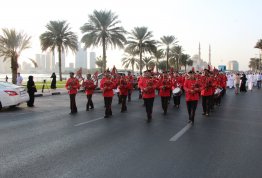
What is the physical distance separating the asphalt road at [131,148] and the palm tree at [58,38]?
37.4 meters

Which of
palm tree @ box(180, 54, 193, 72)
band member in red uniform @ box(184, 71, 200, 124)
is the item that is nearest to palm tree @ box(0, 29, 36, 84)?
band member in red uniform @ box(184, 71, 200, 124)

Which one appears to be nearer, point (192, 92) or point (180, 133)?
point (180, 133)

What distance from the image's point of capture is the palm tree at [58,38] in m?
47.7

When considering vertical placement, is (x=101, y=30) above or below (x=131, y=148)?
above

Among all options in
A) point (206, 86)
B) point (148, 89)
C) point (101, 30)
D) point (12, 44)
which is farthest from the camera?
point (101, 30)

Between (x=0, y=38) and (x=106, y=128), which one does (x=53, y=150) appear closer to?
(x=106, y=128)

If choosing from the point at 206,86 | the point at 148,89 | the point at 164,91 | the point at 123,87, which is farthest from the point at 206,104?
the point at 123,87

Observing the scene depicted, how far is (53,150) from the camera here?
7.20 metres

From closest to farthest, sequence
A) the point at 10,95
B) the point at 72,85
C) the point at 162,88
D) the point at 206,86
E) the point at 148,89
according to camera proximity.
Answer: the point at 148,89, the point at 206,86, the point at 162,88, the point at 72,85, the point at 10,95

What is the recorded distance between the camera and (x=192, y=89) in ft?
36.3

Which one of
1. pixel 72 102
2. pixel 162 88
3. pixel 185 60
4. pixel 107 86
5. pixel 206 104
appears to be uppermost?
pixel 185 60

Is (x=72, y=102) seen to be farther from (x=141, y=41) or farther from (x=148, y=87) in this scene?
(x=141, y=41)

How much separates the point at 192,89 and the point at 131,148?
4.43m

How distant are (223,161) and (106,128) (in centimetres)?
454
